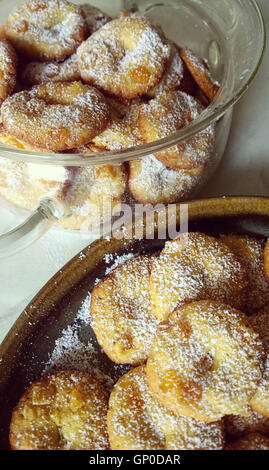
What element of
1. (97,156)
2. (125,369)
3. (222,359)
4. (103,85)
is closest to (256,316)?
(222,359)

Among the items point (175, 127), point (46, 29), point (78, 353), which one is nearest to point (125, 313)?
point (78, 353)

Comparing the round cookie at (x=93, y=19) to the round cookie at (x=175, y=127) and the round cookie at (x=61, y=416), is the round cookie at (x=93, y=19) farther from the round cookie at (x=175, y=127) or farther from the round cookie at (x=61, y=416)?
the round cookie at (x=61, y=416)

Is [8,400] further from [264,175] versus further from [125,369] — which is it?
[264,175]

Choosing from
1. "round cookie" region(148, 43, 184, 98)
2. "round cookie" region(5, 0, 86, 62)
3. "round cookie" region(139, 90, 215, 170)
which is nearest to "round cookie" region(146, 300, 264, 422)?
"round cookie" region(139, 90, 215, 170)

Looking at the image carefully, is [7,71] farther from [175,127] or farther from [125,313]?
[125,313]

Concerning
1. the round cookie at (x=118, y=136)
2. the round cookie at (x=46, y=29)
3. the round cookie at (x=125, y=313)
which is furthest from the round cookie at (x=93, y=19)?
the round cookie at (x=125, y=313)
